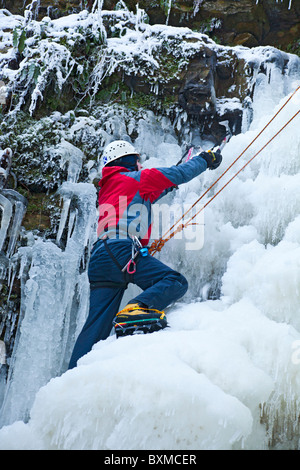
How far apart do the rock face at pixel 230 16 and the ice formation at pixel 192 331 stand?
3.42 feet

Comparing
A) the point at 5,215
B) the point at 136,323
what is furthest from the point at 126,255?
the point at 5,215

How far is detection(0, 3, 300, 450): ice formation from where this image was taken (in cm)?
247

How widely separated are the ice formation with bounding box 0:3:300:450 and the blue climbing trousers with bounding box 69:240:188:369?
0.25m

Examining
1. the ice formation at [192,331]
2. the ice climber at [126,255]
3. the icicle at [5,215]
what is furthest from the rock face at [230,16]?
the ice climber at [126,255]

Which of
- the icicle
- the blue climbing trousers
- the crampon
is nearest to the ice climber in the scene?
the blue climbing trousers

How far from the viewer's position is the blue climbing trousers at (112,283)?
3.67 m

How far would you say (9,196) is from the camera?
5.20 m

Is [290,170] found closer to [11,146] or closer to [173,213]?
[173,213]

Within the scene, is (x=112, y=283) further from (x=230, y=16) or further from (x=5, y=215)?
(x=230, y=16)

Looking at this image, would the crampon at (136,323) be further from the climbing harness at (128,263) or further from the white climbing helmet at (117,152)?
the white climbing helmet at (117,152)

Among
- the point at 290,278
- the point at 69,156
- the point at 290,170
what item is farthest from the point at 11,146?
the point at 290,278

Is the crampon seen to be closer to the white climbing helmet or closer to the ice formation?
the ice formation

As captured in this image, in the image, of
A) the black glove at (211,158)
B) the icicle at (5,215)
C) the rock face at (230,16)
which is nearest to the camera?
the black glove at (211,158)
